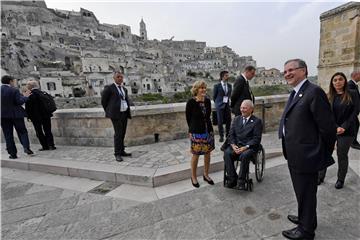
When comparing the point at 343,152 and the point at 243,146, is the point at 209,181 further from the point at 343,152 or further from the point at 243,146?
the point at 343,152

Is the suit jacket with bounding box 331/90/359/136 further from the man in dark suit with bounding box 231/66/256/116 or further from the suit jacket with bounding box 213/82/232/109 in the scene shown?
the suit jacket with bounding box 213/82/232/109

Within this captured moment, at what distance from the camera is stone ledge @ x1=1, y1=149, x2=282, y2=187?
11.3 feet

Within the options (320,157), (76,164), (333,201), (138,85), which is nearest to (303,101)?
(320,157)

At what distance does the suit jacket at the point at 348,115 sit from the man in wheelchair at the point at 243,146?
45.2 inches

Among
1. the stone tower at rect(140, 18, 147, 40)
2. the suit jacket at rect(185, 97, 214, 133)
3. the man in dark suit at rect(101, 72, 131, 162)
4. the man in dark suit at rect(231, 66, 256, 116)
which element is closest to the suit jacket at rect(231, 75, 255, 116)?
the man in dark suit at rect(231, 66, 256, 116)

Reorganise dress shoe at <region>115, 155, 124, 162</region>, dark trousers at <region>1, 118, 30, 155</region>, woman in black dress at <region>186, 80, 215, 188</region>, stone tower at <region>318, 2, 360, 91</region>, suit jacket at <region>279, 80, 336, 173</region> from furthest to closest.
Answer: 1. stone tower at <region>318, 2, 360, 91</region>
2. dark trousers at <region>1, 118, 30, 155</region>
3. dress shoe at <region>115, 155, 124, 162</region>
4. woman in black dress at <region>186, 80, 215, 188</region>
5. suit jacket at <region>279, 80, 336, 173</region>

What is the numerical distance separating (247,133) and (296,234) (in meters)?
1.43

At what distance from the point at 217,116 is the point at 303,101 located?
3.36 m

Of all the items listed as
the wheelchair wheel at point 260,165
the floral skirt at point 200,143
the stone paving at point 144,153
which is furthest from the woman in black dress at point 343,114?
the floral skirt at point 200,143

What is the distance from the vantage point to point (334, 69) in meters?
6.85

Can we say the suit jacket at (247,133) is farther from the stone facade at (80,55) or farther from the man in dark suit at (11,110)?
the stone facade at (80,55)

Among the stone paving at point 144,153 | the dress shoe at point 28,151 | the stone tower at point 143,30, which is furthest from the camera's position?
the stone tower at point 143,30

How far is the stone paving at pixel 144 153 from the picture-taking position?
408 cm

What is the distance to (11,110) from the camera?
4680 mm
